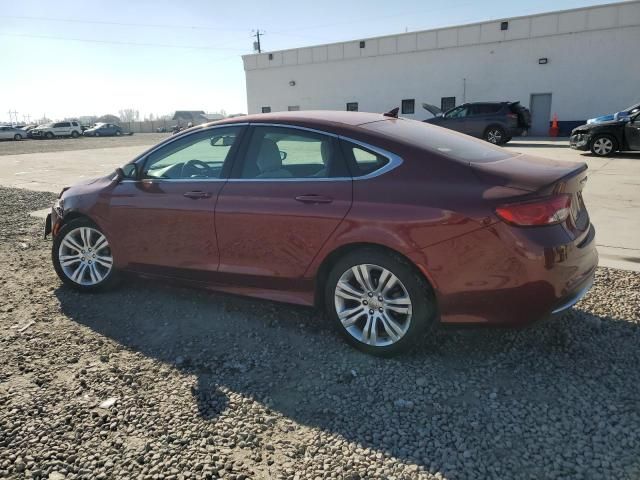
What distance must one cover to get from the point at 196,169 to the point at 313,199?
1.27 meters

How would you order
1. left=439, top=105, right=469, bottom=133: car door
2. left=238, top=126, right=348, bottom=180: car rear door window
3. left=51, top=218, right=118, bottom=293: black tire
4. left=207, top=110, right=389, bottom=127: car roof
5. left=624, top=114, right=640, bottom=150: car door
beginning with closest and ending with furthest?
left=238, top=126, right=348, bottom=180: car rear door window → left=207, top=110, right=389, bottom=127: car roof → left=51, top=218, right=118, bottom=293: black tire → left=624, top=114, right=640, bottom=150: car door → left=439, top=105, right=469, bottom=133: car door

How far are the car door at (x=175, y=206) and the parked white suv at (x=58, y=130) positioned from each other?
4655 centimetres

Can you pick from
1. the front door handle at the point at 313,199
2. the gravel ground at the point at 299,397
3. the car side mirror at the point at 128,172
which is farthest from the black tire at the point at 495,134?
the front door handle at the point at 313,199

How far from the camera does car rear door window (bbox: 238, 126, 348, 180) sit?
11.4ft

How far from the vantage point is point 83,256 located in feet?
15.1

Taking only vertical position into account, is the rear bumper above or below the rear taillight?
below

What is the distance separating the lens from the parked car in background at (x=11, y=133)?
1661 inches

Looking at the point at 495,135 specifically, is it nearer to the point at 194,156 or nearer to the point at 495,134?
the point at 495,134

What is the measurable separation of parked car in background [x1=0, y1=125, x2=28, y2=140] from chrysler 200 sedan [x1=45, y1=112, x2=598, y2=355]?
150 feet

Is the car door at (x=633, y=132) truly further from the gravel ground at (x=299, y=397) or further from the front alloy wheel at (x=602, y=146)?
the gravel ground at (x=299, y=397)

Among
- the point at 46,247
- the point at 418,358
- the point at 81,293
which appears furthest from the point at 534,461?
the point at 46,247

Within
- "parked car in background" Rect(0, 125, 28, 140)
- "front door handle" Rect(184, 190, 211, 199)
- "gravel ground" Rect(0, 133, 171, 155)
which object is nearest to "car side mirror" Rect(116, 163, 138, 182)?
"front door handle" Rect(184, 190, 211, 199)

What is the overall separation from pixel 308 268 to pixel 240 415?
1.11 meters

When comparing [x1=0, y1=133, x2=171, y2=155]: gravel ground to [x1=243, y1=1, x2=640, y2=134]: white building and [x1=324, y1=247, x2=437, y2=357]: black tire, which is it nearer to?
[x1=243, y1=1, x2=640, y2=134]: white building
